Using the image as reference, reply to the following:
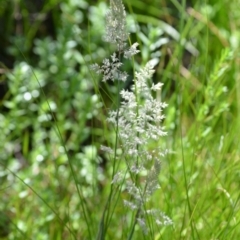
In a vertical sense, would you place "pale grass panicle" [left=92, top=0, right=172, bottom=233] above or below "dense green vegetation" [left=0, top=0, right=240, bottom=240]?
above

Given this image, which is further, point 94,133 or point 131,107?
point 94,133

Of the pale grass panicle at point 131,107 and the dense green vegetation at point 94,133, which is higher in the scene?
the pale grass panicle at point 131,107

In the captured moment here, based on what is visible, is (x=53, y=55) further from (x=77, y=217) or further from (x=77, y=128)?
(x=77, y=217)

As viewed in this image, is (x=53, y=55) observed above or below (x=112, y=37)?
below

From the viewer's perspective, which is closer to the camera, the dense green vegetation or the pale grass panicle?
the pale grass panicle

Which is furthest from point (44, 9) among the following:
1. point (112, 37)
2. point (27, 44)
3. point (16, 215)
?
point (112, 37)

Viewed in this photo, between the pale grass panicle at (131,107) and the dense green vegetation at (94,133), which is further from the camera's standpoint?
the dense green vegetation at (94,133)

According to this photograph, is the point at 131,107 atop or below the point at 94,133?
atop

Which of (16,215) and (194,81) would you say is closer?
(16,215)
